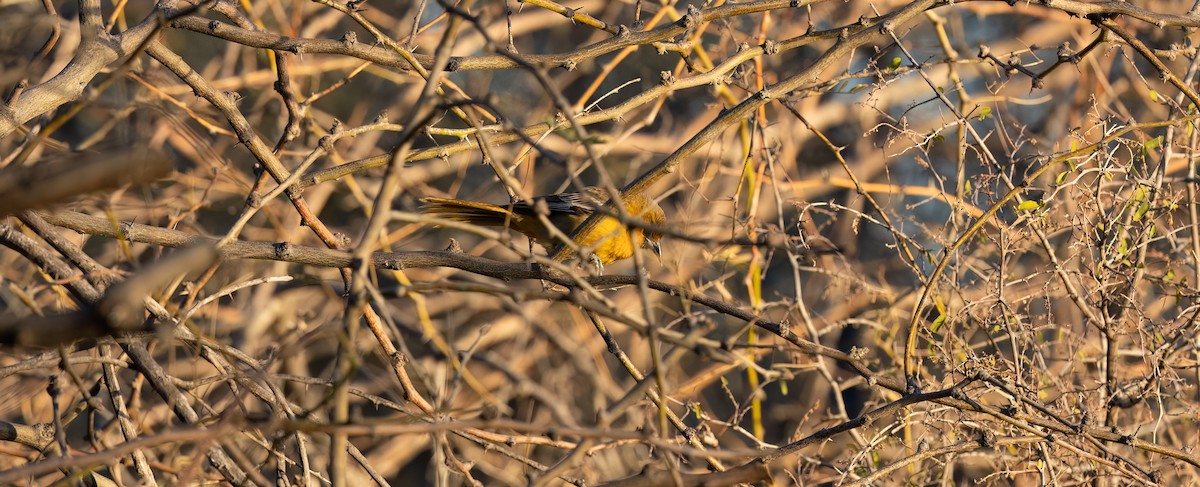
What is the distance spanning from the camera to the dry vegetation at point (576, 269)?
159 centimetres

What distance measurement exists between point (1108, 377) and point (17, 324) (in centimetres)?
288

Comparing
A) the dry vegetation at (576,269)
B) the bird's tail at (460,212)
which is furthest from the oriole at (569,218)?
the dry vegetation at (576,269)

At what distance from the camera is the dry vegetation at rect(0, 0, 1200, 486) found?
159cm

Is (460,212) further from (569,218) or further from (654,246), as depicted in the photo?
(654,246)

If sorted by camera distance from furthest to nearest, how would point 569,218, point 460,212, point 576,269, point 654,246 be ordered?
1. point 654,246
2. point 569,218
3. point 460,212
4. point 576,269

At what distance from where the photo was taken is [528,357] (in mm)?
7273

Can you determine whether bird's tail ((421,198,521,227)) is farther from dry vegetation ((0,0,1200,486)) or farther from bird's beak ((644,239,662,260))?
bird's beak ((644,239,662,260))

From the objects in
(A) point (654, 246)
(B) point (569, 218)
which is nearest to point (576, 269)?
(B) point (569, 218)

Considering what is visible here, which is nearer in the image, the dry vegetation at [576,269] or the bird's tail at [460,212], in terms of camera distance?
the dry vegetation at [576,269]

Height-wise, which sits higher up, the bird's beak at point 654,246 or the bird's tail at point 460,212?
the bird's tail at point 460,212

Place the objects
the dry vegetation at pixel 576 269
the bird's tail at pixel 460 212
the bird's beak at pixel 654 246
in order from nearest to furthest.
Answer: the dry vegetation at pixel 576 269 → the bird's tail at pixel 460 212 → the bird's beak at pixel 654 246

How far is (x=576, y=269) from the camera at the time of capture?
7.75 feet

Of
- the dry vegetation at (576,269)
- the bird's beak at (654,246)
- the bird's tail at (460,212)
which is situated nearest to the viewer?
the dry vegetation at (576,269)

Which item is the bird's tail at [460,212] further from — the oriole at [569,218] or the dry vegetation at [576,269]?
the dry vegetation at [576,269]
